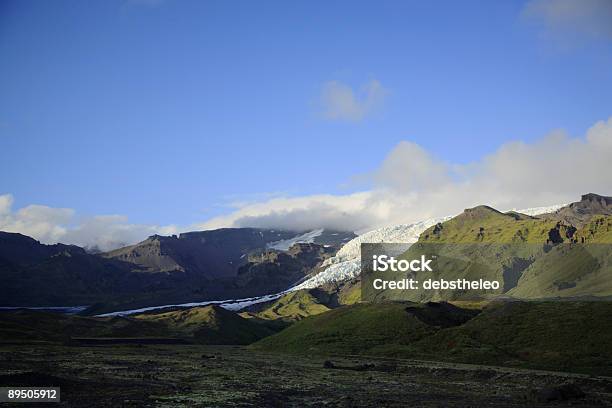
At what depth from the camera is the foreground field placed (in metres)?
60.1

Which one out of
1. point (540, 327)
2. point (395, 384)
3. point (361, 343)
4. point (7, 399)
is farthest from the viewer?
point (361, 343)

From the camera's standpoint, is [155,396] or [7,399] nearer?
[7,399]

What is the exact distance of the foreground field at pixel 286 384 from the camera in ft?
197

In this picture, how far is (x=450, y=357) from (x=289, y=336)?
226 feet

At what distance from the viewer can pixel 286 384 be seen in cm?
7788

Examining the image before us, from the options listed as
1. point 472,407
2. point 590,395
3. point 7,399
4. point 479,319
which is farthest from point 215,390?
point 479,319

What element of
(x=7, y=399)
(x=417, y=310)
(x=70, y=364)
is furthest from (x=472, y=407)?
(x=417, y=310)

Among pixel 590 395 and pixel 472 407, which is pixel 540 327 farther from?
pixel 472 407

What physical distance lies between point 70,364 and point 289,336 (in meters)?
98.7

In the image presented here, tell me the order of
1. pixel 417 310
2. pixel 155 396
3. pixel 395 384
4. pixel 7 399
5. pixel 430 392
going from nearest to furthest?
pixel 7 399 → pixel 155 396 → pixel 430 392 → pixel 395 384 → pixel 417 310

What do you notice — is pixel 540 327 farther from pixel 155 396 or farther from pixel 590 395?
pixel 155 396

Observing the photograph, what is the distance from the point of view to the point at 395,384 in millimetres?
81562

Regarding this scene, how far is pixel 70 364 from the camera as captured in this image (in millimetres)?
96375

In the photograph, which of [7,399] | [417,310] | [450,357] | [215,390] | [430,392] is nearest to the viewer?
[7,399]
